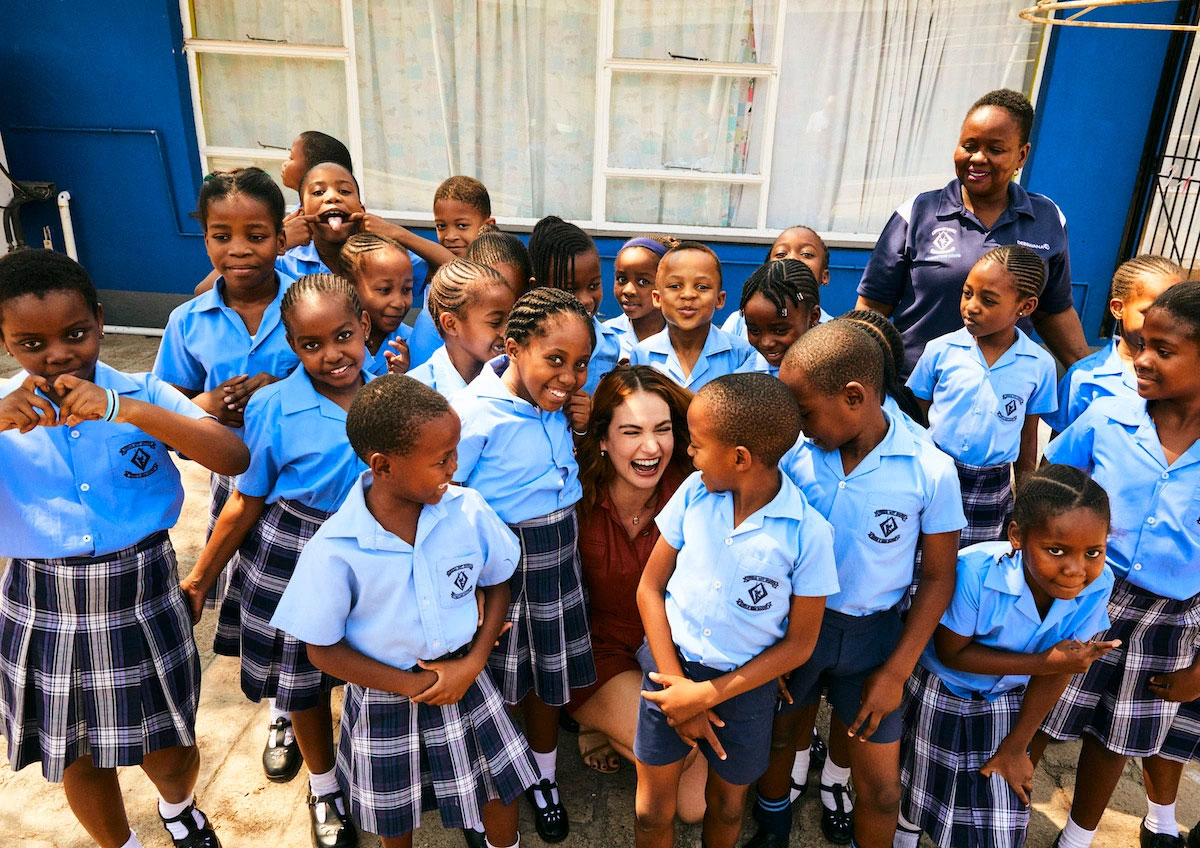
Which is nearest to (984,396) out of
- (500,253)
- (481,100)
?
(500,253)

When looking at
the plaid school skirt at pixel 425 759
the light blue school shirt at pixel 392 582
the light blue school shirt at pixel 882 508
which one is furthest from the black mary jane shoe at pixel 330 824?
the light blue school shirt at pixel 882 508

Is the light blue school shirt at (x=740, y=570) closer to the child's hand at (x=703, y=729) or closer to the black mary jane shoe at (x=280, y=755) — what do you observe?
the child's hand at (x=703, y=729)

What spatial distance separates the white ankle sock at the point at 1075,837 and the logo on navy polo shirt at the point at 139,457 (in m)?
2.60

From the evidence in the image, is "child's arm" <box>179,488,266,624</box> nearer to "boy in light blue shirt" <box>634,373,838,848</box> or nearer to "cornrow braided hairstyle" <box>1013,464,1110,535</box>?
"boy in light blue shirt" <box>634,373,838,848</box>

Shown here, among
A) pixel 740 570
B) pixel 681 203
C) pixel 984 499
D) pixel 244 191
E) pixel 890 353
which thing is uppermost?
pixel 244 191

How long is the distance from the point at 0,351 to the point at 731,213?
5.83 meters

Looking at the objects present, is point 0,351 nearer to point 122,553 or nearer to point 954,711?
point 122,553

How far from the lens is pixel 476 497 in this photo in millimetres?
1949

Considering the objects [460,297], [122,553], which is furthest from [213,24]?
[122,553]

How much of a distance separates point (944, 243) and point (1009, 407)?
660mm

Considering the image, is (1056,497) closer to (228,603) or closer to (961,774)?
(961,774)

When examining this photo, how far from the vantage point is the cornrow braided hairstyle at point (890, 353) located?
222 cm

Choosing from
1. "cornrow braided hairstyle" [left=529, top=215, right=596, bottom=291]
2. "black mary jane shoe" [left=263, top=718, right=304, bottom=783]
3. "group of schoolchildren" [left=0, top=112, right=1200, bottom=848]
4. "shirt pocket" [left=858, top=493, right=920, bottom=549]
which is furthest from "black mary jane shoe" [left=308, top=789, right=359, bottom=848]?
"cornrow braided hairstyle" [left=529, top=215, right=596, bottom=291]

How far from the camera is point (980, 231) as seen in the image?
289 centimetres
